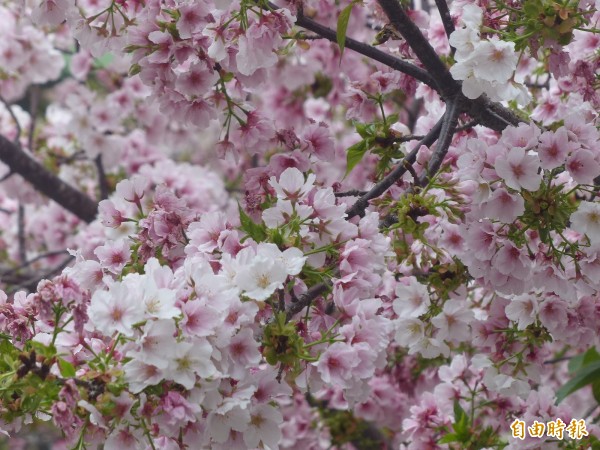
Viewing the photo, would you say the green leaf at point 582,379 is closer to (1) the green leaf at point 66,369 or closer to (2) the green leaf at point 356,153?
(2) the green leaf at point 356,153

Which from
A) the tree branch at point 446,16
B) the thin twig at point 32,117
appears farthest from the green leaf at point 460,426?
the thin twig at point 32,117

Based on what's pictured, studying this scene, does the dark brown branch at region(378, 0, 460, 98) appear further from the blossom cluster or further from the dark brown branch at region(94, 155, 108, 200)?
the dark brown branch at region(94, 155, 108, 200)

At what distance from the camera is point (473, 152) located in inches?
57.5

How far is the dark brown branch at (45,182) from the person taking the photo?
3141mm

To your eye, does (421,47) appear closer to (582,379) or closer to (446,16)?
(446,16)

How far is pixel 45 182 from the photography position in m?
3.24

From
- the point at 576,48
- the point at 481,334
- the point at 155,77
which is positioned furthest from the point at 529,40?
the point at 155,77

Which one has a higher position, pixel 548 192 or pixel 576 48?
pixel 576 48

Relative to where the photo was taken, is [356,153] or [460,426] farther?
[460,426]

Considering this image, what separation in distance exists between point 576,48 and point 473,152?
0.55 metres

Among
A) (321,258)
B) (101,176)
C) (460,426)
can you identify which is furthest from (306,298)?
(101,176)

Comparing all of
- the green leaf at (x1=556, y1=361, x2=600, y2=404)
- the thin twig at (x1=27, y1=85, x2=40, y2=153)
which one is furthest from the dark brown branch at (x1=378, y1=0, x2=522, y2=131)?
the thin twig at (x1=27, y1=85, x2=40, y2=153)

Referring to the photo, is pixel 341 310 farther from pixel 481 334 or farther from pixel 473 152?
pixel 481 334

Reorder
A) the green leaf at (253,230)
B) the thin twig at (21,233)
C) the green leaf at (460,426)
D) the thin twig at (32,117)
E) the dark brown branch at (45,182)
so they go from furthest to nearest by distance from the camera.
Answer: the thin twig at (21,233)
the thin twig at (32,117)
the dark brown branch at (45,182)
the green leaf at (460,426)
the green leaf at (253,230)
